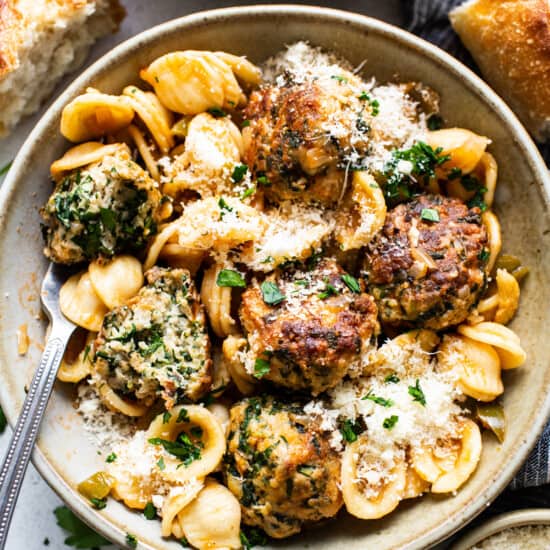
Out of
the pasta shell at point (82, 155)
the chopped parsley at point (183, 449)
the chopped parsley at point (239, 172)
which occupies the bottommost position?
the chopped parsley at point (183, 449)

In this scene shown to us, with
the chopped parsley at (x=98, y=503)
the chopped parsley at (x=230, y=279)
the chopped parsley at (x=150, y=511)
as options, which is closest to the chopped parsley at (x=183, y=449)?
the chopped parsley at (x=150, y=511)

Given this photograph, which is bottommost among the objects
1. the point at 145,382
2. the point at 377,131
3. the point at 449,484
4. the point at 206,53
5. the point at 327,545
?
the point at 327,545

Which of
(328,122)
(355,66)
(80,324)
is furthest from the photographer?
(355,66)

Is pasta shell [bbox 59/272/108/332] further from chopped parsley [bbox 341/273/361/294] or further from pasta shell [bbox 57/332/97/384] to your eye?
chopped parsley [bbox 341/273/361/294]

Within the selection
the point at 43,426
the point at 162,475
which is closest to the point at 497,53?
the point at 162,475

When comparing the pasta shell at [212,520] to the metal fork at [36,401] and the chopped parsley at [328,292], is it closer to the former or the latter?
the metal fork at [36,401]

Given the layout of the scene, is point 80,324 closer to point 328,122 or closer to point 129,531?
point 129,531

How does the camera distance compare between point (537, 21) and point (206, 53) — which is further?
point (537, 21)
